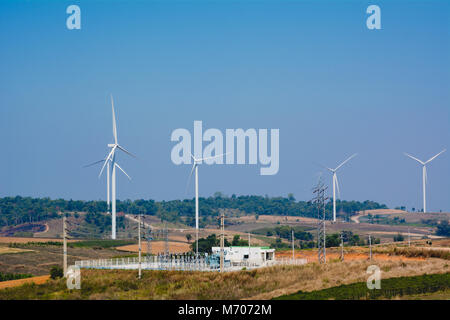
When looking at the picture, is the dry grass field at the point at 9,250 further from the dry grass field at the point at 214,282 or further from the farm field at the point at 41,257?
the dry grass field at the point at 214,282

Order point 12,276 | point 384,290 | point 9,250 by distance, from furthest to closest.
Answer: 1. point 9,250
2. point 12,276
3. point 384,290

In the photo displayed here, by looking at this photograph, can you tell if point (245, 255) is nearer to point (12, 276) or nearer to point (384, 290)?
point (12, 276)

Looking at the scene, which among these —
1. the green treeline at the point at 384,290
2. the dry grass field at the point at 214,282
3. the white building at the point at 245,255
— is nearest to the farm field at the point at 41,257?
the white building at the point at 245,255

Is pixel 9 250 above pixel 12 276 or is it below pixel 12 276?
below

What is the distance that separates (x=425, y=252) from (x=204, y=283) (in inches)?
2058

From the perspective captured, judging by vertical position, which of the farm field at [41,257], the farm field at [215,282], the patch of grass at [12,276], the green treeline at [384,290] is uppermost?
the green treeline at [384,290]

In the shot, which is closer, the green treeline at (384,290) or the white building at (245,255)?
the green treeline at (384,290)

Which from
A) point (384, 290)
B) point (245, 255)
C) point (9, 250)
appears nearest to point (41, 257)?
point (9, 250)

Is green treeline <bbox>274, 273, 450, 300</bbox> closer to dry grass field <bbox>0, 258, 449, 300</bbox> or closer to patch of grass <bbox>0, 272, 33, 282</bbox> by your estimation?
dry grass field <bbox>0, 258, 449, 300</bbox>

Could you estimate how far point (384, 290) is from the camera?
58.2 meters

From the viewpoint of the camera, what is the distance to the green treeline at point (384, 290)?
182 ft

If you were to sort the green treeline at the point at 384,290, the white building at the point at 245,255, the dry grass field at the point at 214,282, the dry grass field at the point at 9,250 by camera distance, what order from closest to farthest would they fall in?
the green treeline at the point at 384,290, the dry grass field at the point at 214,282, the white building at the point at 245,255, the dry grass field at the point at 9,250
